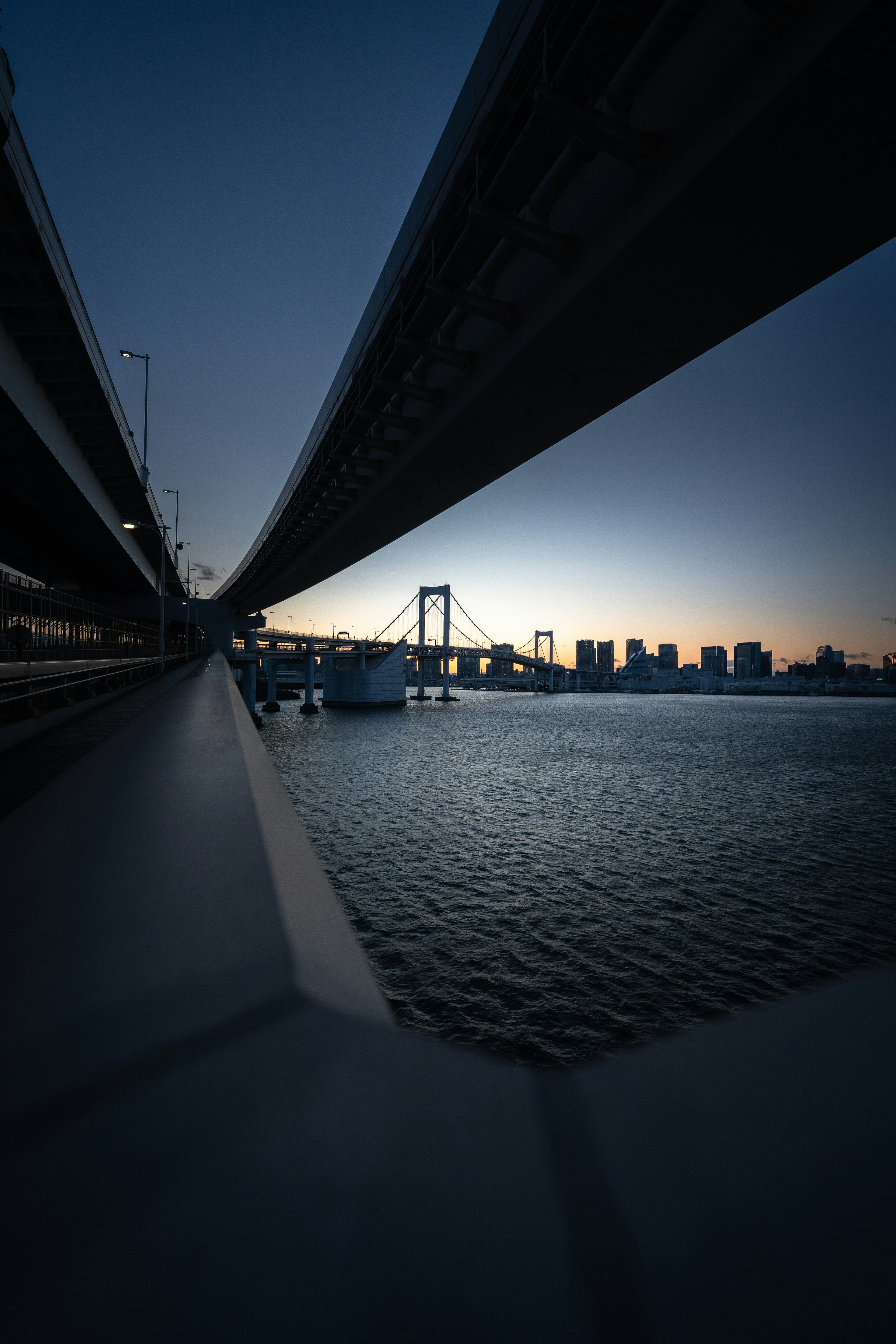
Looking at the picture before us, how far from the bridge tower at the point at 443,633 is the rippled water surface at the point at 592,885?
1803 inches

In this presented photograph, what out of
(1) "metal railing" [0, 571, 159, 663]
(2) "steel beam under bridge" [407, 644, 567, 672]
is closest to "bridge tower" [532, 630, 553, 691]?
(2) "steel beam under bridge" [407, 644, 567, 672]

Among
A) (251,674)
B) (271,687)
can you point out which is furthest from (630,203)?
(271,687)

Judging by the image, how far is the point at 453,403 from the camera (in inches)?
297

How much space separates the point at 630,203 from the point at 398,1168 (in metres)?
6.23

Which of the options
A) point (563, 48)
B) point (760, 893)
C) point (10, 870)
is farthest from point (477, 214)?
point (760, 893)

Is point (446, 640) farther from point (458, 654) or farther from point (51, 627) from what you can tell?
point (51, 627)

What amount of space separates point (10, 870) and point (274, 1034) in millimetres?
1545

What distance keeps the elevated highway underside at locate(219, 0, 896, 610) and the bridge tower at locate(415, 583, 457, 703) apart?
190 feet

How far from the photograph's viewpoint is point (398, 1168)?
0.77 meters

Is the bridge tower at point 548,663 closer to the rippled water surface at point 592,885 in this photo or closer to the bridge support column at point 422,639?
the bridge support column at point 422,639

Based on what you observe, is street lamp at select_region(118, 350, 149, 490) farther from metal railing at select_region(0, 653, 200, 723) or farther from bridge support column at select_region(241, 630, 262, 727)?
bridge support column at select_region(241, 630, 262, 727)

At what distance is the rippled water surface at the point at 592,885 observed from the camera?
4660 millimetres

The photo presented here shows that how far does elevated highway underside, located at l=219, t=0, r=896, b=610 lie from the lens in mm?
3508

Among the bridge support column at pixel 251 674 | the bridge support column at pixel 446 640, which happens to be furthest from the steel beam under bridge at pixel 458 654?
the bridge support column at pixel 251 674
